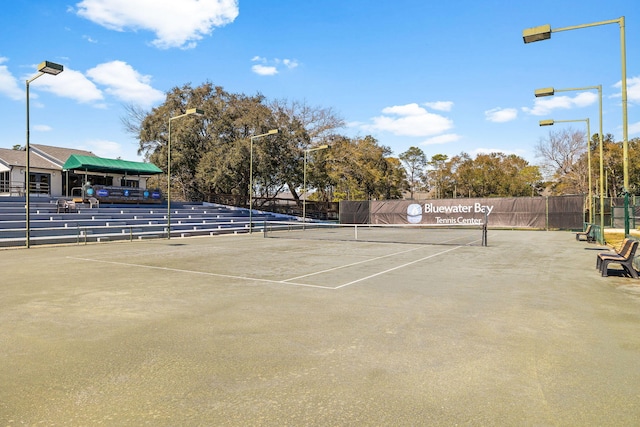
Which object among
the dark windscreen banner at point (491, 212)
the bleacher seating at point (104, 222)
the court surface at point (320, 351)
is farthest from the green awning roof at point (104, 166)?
the court surface at point (320, 351)

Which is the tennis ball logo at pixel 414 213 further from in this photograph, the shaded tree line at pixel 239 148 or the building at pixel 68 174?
the building at pixel 68 174

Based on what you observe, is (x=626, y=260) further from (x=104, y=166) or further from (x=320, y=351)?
(x=104, y=166)

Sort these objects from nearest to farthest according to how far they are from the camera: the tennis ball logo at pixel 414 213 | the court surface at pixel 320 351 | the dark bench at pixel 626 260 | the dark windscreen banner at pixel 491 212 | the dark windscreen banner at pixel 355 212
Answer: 1. the court surface at pixel 320 351
2. the dark bench at pixel 626 260
3. the dark windscreen banner at pixel 491 212
4. the tennis ball logo at pixel 414 213
5. the dark windscreen banner at pixel 355 212

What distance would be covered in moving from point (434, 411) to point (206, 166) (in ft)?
149

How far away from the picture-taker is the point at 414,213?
39.8 meters

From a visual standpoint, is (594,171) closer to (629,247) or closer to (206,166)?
(206,166)

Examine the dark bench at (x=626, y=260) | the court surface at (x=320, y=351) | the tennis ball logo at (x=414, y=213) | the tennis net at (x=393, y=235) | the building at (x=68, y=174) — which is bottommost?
the tennis net at (x=393, y=235)

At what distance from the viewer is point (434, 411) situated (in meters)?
3.32

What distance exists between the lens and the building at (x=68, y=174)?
3471cm

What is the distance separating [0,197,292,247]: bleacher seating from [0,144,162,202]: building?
4.37 feet

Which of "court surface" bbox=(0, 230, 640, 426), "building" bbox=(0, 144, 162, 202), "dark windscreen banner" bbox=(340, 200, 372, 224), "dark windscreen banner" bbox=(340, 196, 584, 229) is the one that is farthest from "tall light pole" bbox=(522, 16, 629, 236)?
"building" bbox=(0, 144, 162, 202)

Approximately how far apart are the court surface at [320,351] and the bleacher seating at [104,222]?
14.5m

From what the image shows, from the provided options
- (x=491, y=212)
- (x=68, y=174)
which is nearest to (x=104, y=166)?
(x=68, y=174)

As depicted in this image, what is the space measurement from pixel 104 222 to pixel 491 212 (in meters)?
31.6
